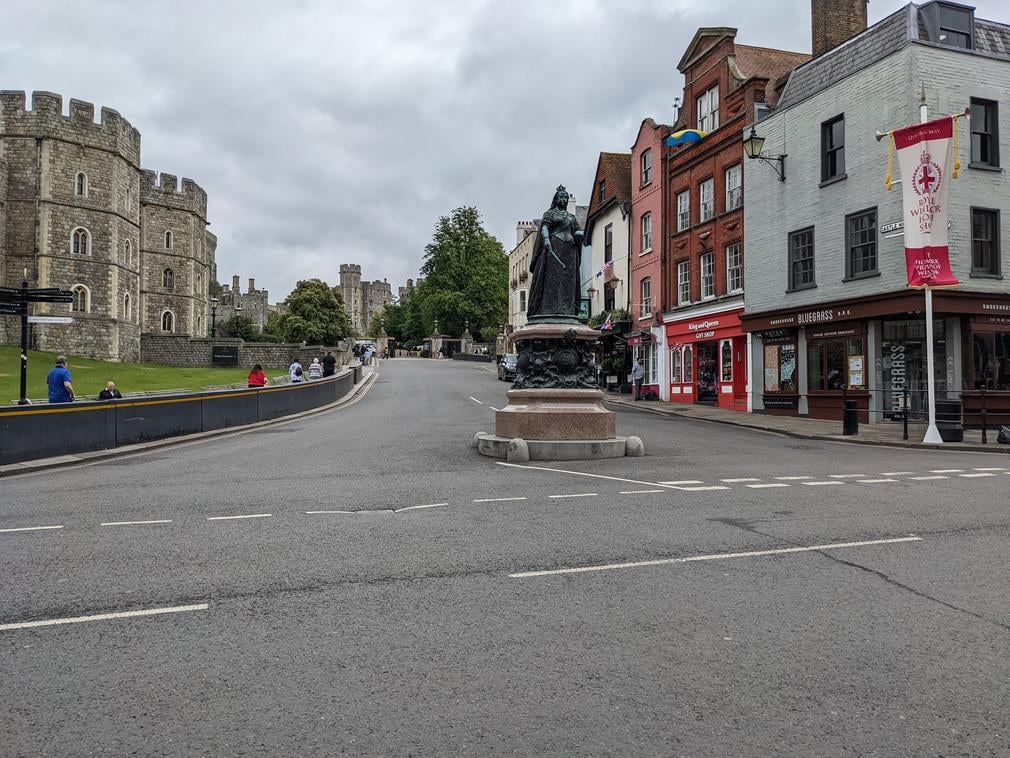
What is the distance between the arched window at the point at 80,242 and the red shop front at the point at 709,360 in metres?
44.2

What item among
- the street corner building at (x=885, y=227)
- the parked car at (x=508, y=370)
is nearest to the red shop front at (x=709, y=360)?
the street corner building at (x=885, y=227)

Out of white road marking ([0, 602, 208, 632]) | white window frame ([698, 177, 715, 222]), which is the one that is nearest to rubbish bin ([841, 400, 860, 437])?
white window frame ([698, 177, 715, 222])

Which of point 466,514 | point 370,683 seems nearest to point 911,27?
point 466,514

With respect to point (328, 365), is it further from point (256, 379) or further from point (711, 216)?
point (711, 216)

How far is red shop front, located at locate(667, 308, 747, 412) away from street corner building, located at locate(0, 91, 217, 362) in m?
41.7

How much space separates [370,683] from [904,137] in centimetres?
1867

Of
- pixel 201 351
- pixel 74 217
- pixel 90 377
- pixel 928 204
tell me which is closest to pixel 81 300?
pixel 74 217

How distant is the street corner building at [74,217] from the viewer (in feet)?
165

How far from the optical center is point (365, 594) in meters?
5.04

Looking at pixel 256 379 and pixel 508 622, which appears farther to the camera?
pixel 256 379

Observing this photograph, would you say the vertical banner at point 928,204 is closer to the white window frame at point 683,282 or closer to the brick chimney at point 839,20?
the brick chimney at point 839,20

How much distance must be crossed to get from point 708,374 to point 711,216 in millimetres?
6715

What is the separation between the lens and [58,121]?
51.0 meters

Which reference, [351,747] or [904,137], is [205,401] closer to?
[351,747]
